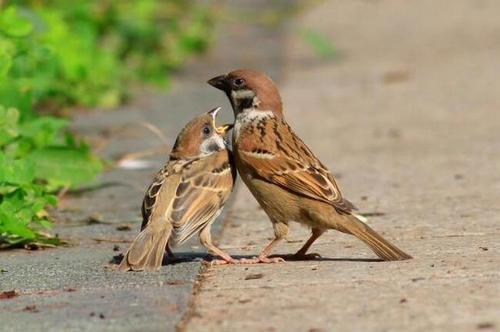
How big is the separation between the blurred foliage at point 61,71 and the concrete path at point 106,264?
220 mm

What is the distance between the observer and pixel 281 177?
6738 millimetres

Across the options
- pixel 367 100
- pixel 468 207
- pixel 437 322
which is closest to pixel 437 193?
pixel 468 207

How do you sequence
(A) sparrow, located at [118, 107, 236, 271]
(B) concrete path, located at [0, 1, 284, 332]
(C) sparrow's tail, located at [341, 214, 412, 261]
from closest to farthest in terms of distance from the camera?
(B) concrete path, located at [0, 1, 284, 332] → (C) sparrow's tail, located at [341, 214, 412, 261] → (A) sparrow, located at [118, 107, 236, 271]

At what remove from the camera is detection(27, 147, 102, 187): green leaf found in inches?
324

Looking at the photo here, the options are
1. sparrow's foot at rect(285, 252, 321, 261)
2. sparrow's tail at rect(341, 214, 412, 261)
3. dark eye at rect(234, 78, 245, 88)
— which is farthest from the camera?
dark eye at rect(234, 78, 245, 88)

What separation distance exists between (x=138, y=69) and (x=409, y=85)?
2.73 metres

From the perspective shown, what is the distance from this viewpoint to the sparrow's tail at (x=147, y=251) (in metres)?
6.37

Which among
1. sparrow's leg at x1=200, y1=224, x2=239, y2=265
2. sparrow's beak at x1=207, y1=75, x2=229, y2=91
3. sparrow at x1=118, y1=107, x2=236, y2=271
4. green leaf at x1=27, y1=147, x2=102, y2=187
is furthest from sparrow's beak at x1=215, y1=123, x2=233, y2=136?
green leaf at x1=27, y1=147, x2=102, y2=187

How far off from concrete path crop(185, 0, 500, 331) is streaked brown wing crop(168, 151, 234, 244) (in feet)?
0.91

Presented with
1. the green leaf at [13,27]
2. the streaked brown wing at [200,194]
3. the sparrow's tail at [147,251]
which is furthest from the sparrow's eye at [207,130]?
the green leaf at [13,27]

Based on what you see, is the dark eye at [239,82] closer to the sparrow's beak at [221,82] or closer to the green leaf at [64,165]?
the sparrow's beak at [221,82]

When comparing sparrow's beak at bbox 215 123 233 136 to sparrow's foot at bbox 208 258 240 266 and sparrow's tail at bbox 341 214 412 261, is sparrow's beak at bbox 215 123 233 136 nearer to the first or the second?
sparrow's foot at bbox 208 258 240 266

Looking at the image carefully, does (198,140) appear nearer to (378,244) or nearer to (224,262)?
(224,262)

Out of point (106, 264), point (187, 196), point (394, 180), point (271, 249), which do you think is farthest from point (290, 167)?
point (394, 180)
